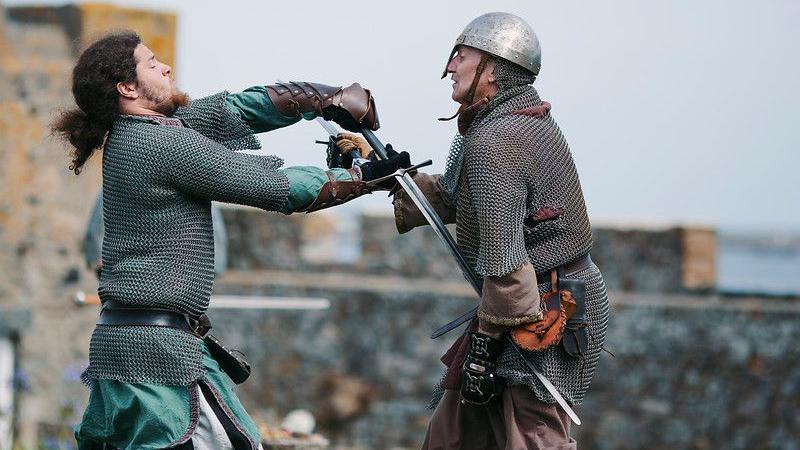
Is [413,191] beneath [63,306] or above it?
above

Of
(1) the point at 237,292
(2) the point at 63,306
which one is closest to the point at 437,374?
(1) the point at 237,292

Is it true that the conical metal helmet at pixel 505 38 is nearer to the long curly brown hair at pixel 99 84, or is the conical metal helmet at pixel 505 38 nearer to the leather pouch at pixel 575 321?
the leather pouch at pixel 575 321

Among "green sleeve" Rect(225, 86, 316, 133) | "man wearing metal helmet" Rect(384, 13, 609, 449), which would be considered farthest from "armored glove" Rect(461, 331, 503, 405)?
"green sleeve" Rect(225, 86, 316, 133)

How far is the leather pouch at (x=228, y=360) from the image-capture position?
5016 millimetres

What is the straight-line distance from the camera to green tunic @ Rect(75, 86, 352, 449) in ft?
15.4

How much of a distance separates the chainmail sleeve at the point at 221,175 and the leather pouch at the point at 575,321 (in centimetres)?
91

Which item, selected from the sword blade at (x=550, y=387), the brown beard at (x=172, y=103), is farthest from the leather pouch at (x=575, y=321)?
the brown beard at (x=172, y=103)

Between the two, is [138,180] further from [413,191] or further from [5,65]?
[5,65]

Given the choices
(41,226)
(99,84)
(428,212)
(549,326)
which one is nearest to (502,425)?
(549,326)

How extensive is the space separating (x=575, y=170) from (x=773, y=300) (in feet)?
28.1

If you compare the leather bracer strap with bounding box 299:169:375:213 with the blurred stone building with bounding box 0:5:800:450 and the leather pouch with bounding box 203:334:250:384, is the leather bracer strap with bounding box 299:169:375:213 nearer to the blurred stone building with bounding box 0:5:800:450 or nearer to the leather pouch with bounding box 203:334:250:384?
the leather pouch with bounding box 203:334:250:384

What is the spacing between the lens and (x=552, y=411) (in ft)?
16.7

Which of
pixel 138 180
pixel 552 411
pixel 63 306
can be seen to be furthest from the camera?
pixel 63 306

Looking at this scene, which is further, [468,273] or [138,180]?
[468,273]
